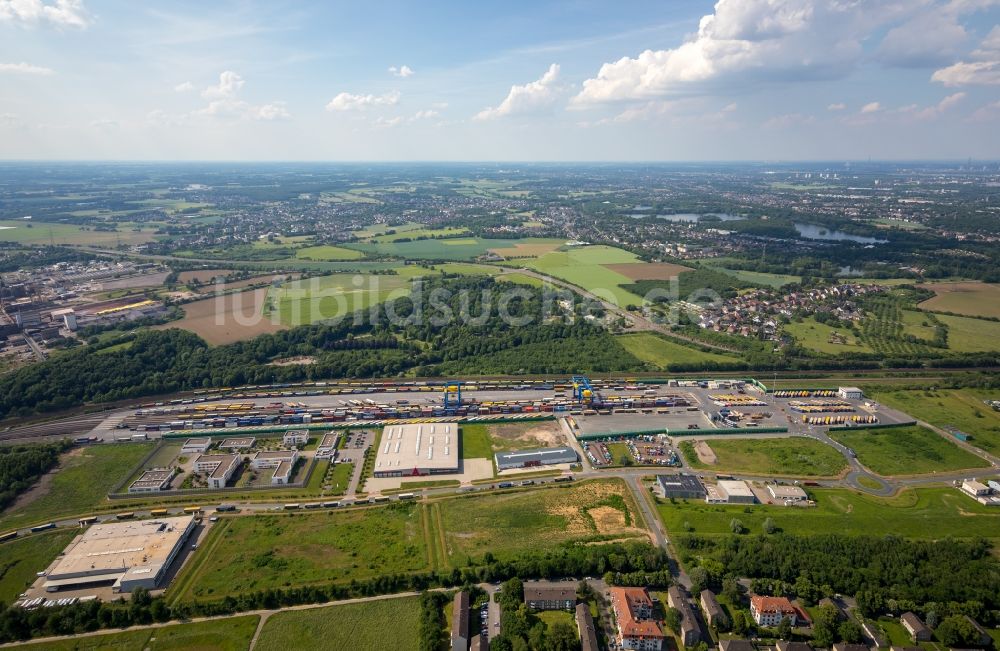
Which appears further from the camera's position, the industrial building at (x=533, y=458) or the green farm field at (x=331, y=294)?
the green farm field at (x=331, y=294)

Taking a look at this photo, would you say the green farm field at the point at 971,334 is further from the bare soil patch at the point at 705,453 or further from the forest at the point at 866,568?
the forest at the point at 866,568

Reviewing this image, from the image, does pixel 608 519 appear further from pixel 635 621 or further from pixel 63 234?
pixel 63 234

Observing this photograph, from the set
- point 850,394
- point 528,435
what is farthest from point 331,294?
point 850,394

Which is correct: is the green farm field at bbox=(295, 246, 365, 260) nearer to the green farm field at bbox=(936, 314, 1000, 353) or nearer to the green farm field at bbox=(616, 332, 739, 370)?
the green farm field at bbox=(616, 332, 739, 370)

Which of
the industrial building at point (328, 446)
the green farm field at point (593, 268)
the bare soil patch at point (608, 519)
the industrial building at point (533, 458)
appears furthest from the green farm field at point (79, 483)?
the green farm field at point (593, 268)

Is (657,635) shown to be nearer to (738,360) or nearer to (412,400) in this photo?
(412,400)

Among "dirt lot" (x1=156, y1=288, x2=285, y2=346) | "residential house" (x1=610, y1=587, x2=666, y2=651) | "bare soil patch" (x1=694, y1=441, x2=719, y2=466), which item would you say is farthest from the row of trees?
"dirt lot" (x1=156, y1=288, x2=285, y2=346)

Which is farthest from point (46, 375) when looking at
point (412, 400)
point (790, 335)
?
point (790, 335)
